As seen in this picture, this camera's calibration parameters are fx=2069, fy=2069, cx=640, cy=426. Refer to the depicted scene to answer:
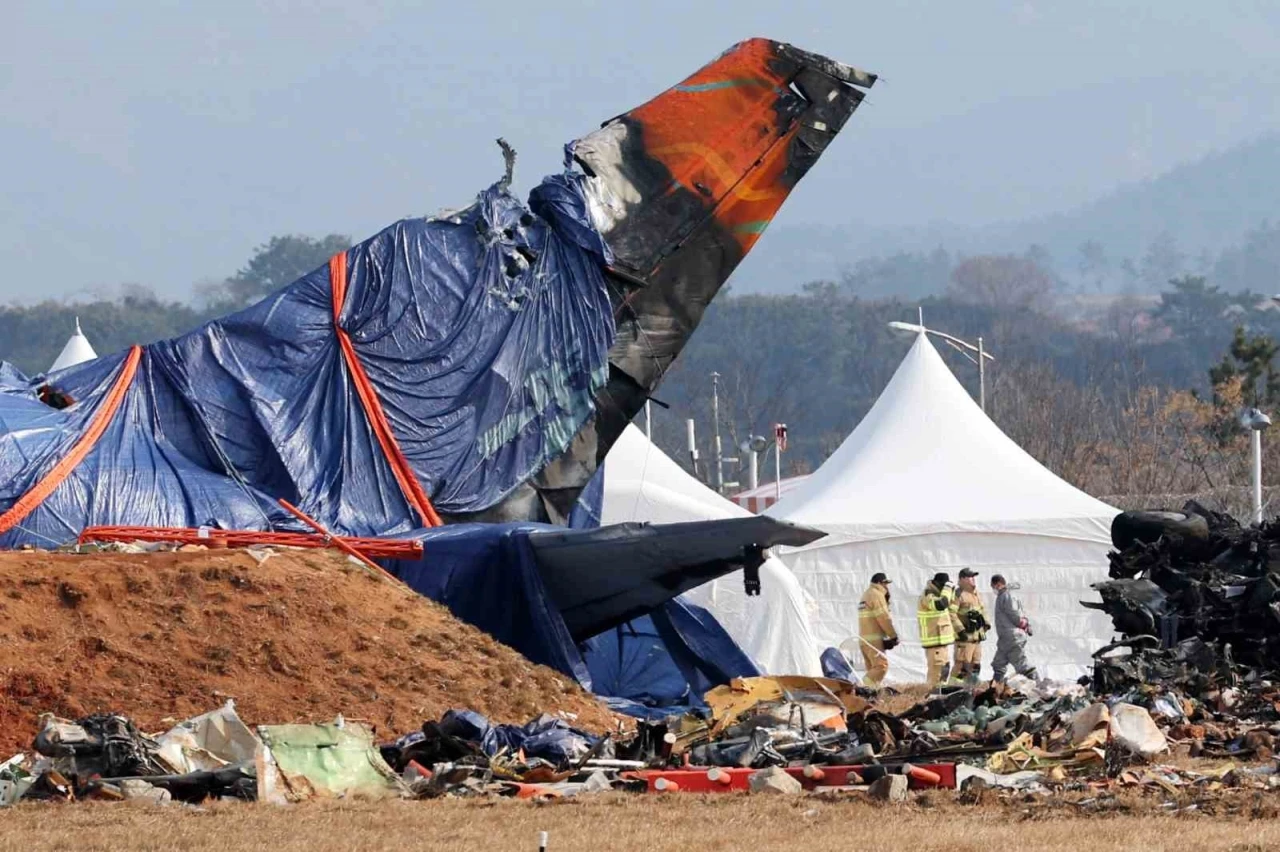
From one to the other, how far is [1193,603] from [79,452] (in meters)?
8.79

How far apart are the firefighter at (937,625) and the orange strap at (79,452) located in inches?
350

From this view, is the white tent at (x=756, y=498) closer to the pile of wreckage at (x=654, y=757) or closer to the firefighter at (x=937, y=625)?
the firefighter at (x=937, y=625)

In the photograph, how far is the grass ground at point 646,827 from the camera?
30.9ft

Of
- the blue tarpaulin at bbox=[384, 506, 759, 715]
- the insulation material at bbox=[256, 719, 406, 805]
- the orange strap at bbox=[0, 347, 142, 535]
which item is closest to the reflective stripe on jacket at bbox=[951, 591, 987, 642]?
the blue tarpaulin at bbox=[384, 506, 759, 715]

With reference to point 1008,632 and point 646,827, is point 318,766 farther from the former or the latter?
point 1008,632

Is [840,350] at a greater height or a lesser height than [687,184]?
greater

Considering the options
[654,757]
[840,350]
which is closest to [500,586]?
[654,757]

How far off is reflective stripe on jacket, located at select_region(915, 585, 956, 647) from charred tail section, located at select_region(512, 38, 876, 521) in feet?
13.8

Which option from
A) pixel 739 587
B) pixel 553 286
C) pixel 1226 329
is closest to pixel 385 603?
pixel 553 286

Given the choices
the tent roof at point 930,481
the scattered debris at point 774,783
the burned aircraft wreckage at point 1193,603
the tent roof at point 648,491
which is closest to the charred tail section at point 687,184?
the tent roof at point 648,491

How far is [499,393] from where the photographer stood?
1839 cm

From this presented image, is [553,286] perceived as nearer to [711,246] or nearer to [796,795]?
[711,246]

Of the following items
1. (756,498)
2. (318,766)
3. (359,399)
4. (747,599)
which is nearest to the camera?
(318,766)

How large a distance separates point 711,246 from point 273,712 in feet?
26.0
